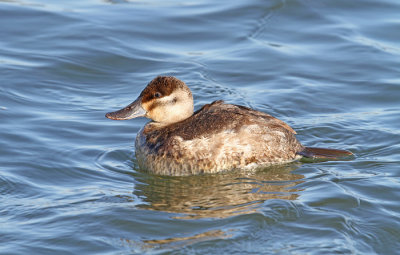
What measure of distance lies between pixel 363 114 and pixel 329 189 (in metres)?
2.53

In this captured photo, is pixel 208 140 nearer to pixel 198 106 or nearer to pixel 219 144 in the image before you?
pixel 219 144

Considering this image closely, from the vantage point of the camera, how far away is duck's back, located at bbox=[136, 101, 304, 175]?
7.34 metres

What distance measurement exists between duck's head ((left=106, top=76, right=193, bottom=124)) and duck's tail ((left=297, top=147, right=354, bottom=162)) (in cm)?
125

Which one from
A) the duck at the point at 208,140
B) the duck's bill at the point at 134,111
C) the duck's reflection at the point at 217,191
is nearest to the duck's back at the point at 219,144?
the duck at the point at 208,140

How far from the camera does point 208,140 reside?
7.32 metres

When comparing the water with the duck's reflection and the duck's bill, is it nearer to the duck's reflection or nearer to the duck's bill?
the duck's reflection

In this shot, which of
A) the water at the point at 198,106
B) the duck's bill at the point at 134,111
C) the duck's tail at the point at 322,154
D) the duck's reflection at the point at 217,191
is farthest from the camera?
the duck's bill at the point at 134,111

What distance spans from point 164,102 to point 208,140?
670mm

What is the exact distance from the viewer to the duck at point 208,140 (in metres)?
7.35

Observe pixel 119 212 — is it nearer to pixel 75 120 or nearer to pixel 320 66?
pixel 75 120

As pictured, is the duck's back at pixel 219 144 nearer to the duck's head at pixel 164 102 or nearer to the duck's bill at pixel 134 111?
the duck's head at pixel 164 102

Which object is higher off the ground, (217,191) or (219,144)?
(219,144)

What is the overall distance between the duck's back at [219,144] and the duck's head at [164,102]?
140mm

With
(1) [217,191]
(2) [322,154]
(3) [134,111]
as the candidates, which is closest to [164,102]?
(3) [134,111]
